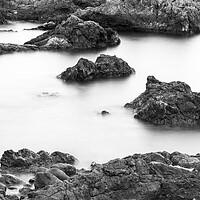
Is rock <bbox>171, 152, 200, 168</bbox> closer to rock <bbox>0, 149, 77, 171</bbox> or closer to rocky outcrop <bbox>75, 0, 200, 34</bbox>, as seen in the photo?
rock <bbox>0, 149, 77, 171</bbox>

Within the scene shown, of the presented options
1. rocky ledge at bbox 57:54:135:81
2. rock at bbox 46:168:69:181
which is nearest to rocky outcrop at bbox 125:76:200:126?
rocky ledge at bbox 57:54:135:81

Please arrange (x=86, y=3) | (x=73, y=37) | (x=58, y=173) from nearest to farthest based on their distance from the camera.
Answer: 1. (x=58, y=173)
2. (x=73, y=37)
3. (x=86, y=3)

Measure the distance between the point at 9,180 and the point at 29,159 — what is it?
2.55m

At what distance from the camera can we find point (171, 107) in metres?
28.6

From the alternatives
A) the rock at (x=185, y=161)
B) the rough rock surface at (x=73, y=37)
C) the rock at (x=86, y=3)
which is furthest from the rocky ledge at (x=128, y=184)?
the rock at (x=86, y=3)

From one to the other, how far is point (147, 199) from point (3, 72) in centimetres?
2480

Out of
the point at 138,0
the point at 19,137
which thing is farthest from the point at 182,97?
the point at 138,0

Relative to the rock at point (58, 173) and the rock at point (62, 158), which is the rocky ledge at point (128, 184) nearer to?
the rock at point (58, 173)

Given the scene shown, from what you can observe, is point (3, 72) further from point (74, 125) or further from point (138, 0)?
point (138, 0)

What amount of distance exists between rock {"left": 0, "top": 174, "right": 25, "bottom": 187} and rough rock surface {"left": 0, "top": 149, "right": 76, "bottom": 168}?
72.5 inches

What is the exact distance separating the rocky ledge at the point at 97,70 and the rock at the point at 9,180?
17.9 meters

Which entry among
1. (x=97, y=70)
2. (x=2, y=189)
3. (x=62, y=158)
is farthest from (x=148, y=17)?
(x=2, y=189)

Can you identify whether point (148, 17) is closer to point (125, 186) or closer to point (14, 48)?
point (14, 48)

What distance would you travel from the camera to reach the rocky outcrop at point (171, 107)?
28406 millimetres
